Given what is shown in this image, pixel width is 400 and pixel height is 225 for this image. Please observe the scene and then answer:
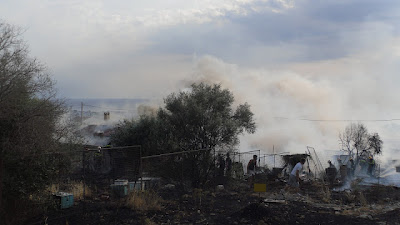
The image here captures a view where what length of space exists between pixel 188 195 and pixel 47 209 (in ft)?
18.6

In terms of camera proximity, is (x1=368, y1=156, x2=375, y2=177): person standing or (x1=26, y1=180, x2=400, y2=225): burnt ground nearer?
(x1=26, y1=180, x2=400, y2=225): burnt ground

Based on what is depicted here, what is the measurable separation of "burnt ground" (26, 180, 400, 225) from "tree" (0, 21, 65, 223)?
1061mm

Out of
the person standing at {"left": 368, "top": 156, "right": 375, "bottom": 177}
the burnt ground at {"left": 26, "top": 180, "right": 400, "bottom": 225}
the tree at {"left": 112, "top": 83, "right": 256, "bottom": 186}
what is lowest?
the burnt ground at {"left": 26, "top": 180, "right": 400, "bottom": 225}

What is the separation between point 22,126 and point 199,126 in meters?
9.72

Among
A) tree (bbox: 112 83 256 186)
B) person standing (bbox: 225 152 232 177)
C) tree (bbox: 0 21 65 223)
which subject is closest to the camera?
tree (bbox: 0 21 65 223)

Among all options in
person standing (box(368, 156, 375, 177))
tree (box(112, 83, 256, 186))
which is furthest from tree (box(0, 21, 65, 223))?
person standing (box(368, 156, 375, 177))

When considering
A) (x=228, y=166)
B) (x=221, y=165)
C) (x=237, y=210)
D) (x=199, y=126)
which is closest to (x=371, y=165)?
(x=228, y=166)

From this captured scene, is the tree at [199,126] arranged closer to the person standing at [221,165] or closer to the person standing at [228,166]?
the person standing at [221,165]

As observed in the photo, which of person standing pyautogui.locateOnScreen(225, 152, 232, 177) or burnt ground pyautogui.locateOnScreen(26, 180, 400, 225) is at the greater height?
person standing pyautogui.locateOnScreen(225, 152, 232, 177)

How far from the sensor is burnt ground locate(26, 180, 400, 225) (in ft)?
32.9

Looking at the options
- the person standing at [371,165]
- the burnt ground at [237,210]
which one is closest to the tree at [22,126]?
the burnt ground at [237,210]

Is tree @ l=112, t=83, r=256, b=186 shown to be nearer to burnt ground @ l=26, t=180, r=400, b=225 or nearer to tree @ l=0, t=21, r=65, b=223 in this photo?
burnt ground @ l=26, t=180, r=400, b=225

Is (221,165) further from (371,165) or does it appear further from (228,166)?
(371,165)

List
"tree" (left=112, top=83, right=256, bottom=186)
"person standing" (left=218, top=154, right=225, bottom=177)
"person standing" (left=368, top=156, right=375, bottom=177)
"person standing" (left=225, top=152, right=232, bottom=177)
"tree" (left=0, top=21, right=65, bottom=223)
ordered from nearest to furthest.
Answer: "tree" (left=0, top=21, right=65, bottom=223) < "tree" (left=112, top=83, right=256, bottom=186) < "person standing" (left=218, top=154, right=225, bottom=177) < "person standing" (left=225, top=152, right=232, bottom=177) < "person standing" (left=368, top=156, right=375, bottom=177)
